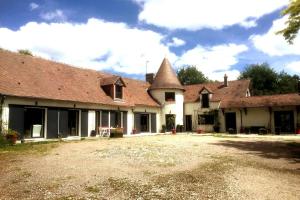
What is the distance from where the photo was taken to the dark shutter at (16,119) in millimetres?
18312

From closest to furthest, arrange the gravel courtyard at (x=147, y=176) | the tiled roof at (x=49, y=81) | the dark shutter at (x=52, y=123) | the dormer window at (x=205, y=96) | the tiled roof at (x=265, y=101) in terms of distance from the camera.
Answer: the gravel courtyard at (x=147, y=176) < the tiled roof at (x=49, y=81) < the dark shutter at (x=52, y=123) < the tiled roof at (x=265, y=101) < the dormer window at (x=205, y=96)

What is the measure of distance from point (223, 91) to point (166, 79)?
22.4 feet

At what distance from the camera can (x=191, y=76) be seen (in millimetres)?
63875

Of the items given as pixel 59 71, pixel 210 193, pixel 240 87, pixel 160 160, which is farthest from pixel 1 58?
pixel 240 87

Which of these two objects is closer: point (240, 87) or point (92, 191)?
point (92, 191)

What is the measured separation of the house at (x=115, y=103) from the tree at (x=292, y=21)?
1279cm

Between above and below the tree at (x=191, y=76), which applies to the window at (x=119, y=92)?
below

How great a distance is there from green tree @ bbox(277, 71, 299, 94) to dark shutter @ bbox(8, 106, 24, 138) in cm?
4613

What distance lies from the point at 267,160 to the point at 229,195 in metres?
5.85

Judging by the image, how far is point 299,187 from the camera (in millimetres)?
7598

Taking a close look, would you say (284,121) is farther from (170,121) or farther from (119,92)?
(119,92)

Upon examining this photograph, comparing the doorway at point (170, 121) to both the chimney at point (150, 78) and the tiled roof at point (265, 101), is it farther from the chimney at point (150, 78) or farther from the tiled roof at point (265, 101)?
the chimney at point (150, 78)

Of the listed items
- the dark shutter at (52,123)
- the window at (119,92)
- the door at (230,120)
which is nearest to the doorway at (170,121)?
the door at (230,120)

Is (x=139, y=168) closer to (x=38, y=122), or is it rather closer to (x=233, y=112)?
(x=38, y=122)
